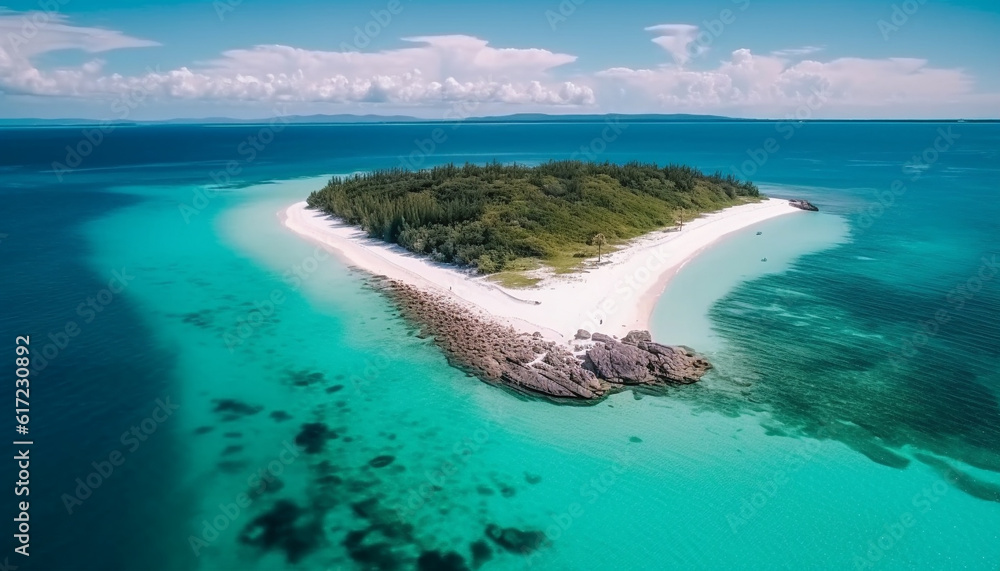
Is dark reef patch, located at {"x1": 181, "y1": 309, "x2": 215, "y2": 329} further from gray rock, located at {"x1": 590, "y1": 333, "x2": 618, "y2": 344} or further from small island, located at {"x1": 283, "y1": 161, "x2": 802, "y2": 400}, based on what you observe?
gray rock, located at {"x1": 590, "y1": 333, "x2": 618, "y2": 344}

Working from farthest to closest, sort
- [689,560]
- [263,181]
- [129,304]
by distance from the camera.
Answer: [263,181] < [129,304] < [689,560]

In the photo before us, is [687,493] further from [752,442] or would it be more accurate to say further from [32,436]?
[32,436]

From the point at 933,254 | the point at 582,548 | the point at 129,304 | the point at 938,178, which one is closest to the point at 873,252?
the point at 933,254

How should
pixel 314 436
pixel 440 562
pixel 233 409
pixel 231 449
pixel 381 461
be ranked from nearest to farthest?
1. pixel 440 562
2. pixel 381 461
3. pixel 231 449
4. pixel 314 436
5. pixel 233 409

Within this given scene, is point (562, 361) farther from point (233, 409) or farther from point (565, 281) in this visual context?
point (233, 409)

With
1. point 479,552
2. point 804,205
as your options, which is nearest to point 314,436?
point 479,552

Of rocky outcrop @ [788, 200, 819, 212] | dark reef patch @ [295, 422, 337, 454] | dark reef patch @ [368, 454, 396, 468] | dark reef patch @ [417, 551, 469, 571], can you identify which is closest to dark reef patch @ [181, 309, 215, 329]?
dark reef patch @ [295, 422, 337, 454]
